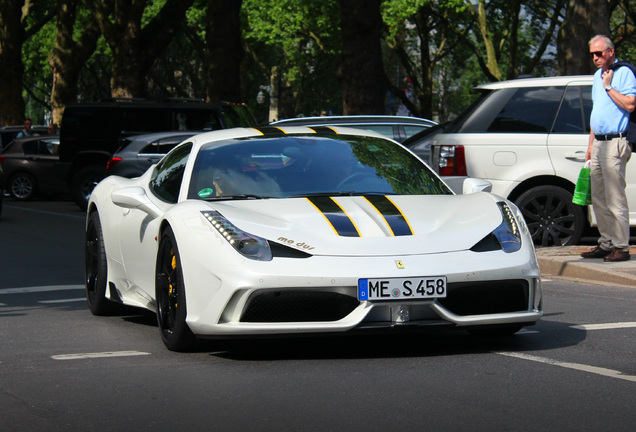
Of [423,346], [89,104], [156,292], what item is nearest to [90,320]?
[156,292]

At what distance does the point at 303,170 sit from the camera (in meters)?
7.09

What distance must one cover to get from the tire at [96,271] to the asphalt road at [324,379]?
18 centimetres

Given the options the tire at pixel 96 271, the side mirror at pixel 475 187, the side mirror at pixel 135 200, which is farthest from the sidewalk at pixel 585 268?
the side mirror at pixel 135 200

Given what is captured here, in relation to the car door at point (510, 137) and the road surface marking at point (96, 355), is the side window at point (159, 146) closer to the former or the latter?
the car door at point (510, 137)

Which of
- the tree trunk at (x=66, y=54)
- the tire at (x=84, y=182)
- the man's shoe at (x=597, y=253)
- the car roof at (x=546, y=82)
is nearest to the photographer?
the man's shoe at (x=597, y=253)

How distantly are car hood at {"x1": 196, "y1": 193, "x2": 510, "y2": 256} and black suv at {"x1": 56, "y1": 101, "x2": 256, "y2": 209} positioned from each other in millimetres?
15802

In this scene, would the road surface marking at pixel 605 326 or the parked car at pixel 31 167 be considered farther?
the parked car at pixel 31 167

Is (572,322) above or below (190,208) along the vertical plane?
below

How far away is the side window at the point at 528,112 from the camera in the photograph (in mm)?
12164

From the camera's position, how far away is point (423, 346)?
6.64 m

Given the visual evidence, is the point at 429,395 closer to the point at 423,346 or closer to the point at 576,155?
the point at 423,346

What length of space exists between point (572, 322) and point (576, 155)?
476 centimetres

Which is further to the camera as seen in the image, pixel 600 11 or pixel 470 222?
pixel 600 11

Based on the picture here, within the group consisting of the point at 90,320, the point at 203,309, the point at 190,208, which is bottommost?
the point at 90,320
